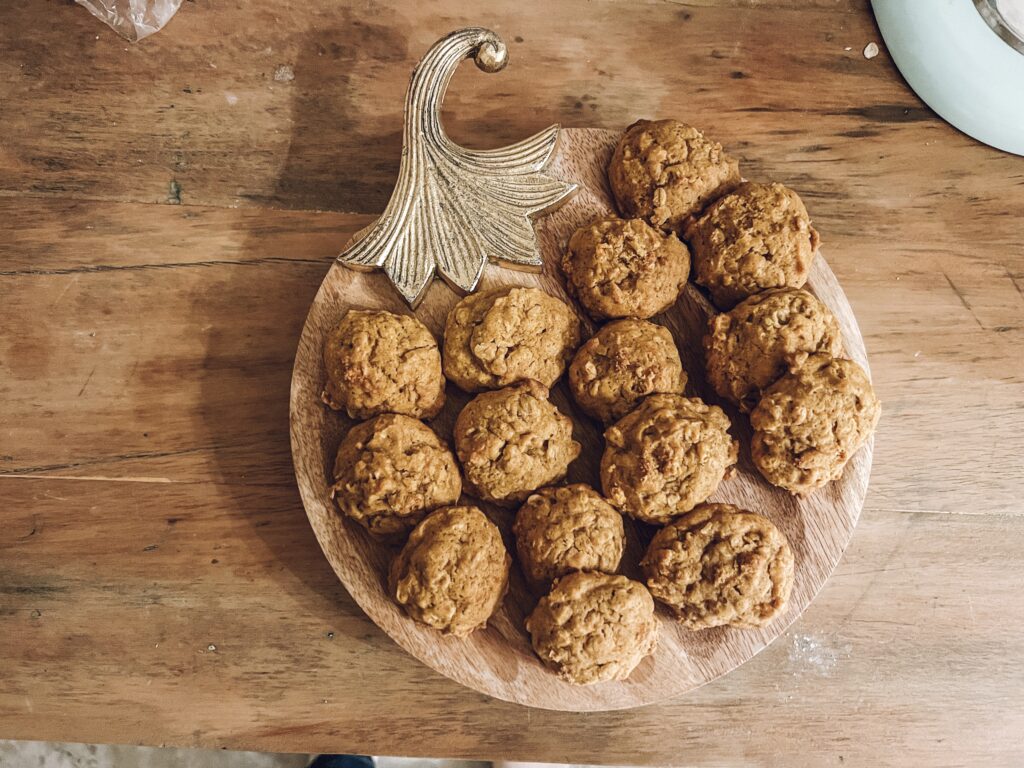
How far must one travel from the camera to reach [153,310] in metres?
2.04

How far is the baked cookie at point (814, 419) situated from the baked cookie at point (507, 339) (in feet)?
1.51

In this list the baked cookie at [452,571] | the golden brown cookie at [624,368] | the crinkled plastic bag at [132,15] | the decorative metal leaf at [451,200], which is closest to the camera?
the baked cookie at [452,571]

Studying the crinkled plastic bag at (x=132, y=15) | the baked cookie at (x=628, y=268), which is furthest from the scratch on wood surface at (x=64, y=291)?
the baked cookie at (x=628, y=268)

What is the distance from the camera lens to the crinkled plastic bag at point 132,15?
2.12m

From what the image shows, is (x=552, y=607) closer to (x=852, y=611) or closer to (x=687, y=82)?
(x=852, y=611)

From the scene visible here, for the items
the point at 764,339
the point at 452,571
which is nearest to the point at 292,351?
the point at 452,571

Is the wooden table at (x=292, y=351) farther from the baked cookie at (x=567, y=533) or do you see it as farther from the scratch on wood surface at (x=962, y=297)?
the baked cookie at (x=567, y=533)

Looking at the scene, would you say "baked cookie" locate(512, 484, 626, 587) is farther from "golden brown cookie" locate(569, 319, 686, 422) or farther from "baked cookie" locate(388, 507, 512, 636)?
"golden brown cookie" locate(569, 319, 686, 422)

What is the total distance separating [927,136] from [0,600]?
2.73 m

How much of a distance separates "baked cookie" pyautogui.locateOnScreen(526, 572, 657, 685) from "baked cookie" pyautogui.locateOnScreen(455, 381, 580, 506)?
8.8 inches

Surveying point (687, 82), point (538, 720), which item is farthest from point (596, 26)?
point (538, 720)

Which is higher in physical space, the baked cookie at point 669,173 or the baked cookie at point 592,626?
the baked cookie at point 669,173

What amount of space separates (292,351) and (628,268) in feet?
2.93

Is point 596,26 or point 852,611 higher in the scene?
point 596,26
